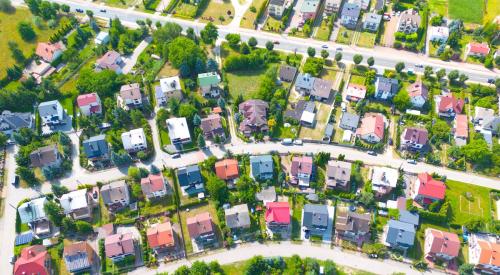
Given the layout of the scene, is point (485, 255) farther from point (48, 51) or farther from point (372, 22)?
point (48, 51)

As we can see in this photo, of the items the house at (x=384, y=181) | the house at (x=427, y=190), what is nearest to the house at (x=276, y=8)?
the house at (x=384, y=181)

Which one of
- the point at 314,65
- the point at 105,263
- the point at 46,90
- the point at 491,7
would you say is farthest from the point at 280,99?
the point at 491,7

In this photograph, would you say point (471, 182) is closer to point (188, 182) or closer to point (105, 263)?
point (188, 182)

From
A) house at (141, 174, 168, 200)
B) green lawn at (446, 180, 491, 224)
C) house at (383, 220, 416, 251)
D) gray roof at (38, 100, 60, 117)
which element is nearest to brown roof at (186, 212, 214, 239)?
house at (141, 174, 168, 200)

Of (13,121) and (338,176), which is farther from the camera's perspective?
(13,121)

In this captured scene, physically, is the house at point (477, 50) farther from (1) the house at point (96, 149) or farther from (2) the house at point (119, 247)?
(2) the house at point (119, 247)

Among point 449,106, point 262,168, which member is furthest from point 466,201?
point 262,168

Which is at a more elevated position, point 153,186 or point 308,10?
point 308,10
